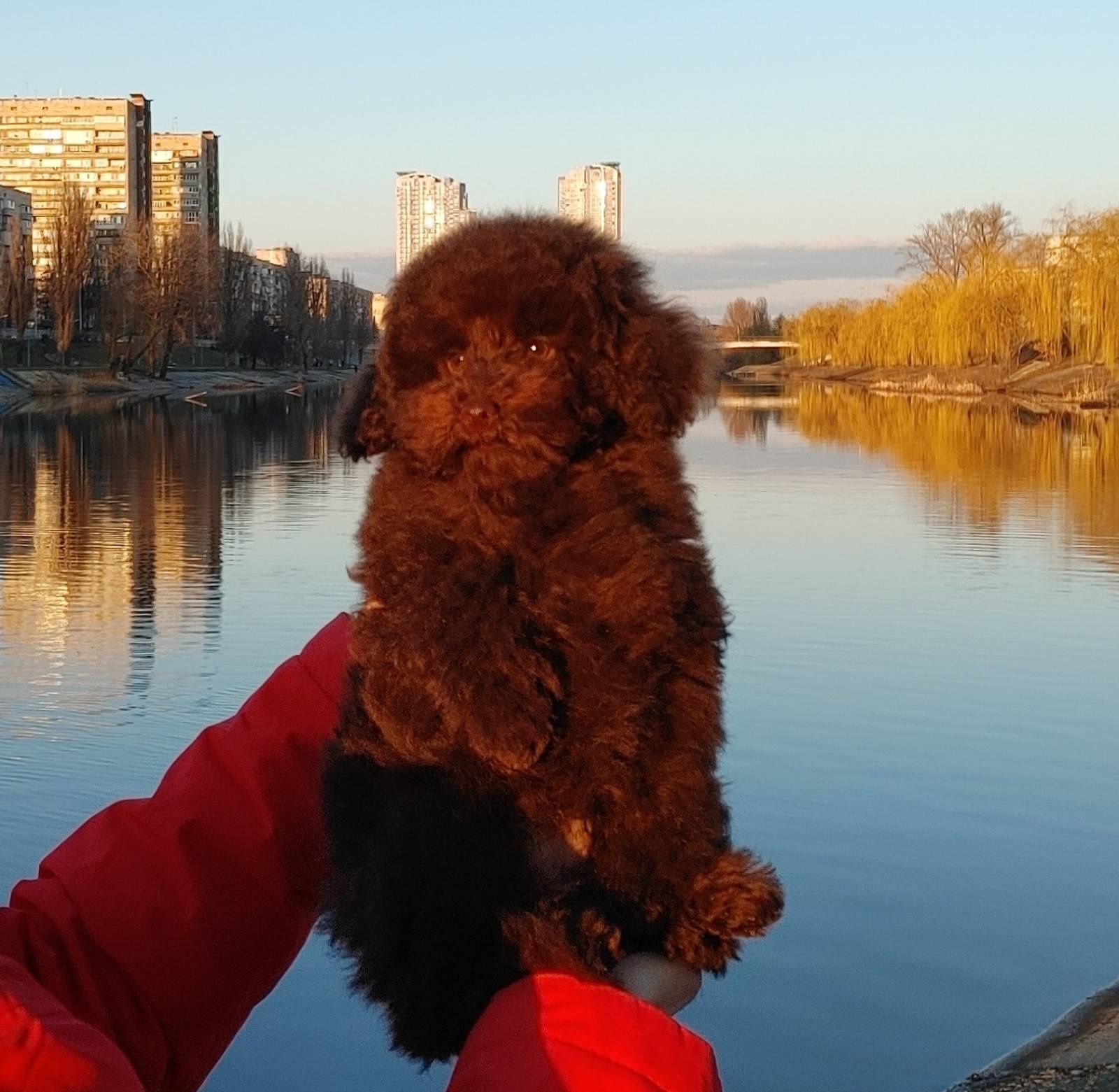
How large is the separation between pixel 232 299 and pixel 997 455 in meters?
70.9

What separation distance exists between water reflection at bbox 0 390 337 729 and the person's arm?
1.61 feet

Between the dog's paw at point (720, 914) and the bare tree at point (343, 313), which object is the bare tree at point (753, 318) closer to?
the bare tree at point (343, 313)

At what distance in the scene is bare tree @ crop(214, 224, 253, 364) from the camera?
300 feet

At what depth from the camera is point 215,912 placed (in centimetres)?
213

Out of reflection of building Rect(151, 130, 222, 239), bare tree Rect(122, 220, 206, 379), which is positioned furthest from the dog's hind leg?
reflection of building Rect(151, 130, 222, 239)

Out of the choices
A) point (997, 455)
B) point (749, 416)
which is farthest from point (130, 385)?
point (997, 455)

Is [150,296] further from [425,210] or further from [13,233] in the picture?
[425,210]

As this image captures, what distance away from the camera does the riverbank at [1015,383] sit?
5884cm

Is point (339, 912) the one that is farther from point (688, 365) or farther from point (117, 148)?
point (117, 148)

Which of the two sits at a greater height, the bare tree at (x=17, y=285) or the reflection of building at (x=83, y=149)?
the reflection of building at (x=83, y=149)

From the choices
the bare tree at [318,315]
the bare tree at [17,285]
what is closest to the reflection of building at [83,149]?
the bare tree at [318,315]

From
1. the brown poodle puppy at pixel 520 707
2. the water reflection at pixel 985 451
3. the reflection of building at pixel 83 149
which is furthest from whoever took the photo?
the reflection of building at pixel 83 149

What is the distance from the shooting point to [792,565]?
47.8 ft

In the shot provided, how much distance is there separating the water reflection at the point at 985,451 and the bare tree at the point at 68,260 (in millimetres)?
28935
